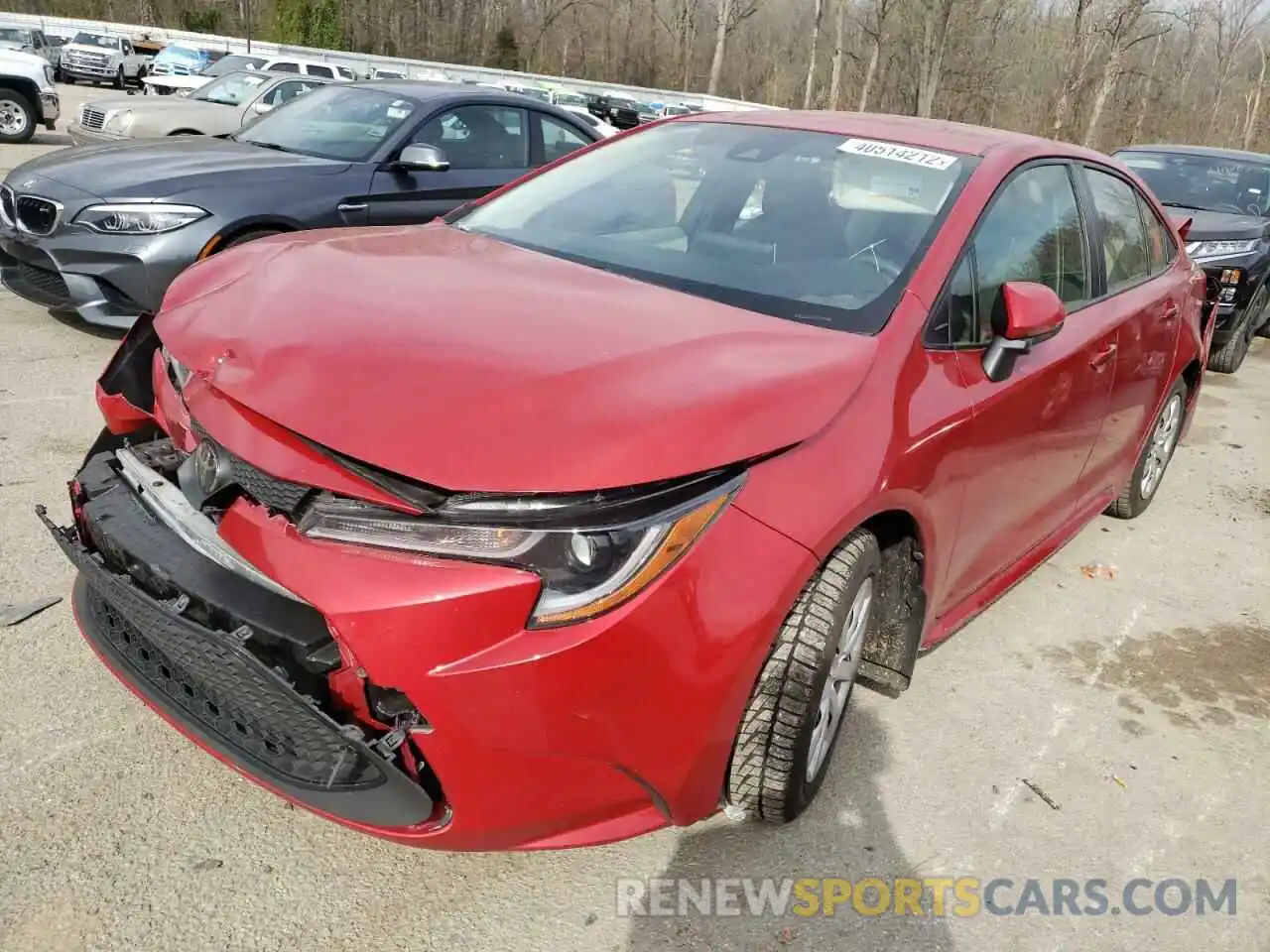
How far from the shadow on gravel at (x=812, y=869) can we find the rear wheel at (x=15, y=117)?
16.0 metres

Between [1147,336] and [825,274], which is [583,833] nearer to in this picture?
[825,274]

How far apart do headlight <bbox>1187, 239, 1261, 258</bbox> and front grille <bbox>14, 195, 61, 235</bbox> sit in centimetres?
777

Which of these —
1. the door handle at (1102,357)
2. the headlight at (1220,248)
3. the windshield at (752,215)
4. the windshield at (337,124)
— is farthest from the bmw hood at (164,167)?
the headlight at (1220,248)

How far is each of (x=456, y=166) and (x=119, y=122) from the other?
5367mm

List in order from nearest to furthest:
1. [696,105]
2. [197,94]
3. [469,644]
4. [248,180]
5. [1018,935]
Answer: [469,644] < [1018,935] < [248,180] < [197,94] < [696,105]

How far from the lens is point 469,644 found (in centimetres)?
173

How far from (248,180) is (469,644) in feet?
14.7

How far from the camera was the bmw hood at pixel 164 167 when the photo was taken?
5148mm

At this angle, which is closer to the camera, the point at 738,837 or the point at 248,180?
the point at 738,837

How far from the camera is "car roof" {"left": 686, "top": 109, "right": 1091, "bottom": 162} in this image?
311 centimetres

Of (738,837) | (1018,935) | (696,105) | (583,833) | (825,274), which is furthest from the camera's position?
(696,105)

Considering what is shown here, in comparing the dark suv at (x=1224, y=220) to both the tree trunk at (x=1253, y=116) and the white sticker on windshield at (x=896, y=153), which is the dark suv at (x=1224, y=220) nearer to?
the white sticker on windshield at (x=896, y=153)

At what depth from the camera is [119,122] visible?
9781mm

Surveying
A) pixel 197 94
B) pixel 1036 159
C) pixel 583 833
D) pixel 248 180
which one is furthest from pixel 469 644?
pixel 197 94
